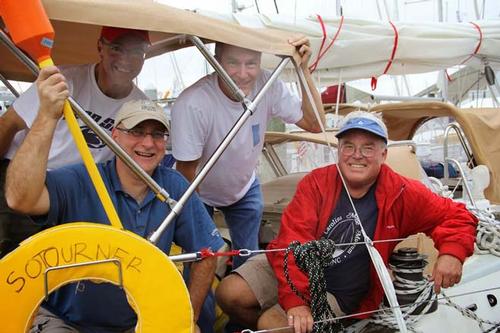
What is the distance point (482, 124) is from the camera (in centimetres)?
414

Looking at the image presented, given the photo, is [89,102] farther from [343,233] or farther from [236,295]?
[343,233]

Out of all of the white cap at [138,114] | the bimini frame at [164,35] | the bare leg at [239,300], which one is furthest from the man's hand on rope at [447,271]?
the white cap at [138,114]

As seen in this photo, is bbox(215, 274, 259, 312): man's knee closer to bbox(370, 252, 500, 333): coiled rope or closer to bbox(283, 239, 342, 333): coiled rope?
bbox(283, 239, 342, 333): coiled rope

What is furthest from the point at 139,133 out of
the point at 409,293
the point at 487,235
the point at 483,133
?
the point at 483,133

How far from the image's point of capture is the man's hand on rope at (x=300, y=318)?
2227 mm

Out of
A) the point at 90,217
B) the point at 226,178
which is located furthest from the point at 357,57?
the point at 90,217

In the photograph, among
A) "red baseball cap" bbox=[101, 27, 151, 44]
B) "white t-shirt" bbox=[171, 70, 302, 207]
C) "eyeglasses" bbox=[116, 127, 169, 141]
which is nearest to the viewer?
"eyeglasses" bbox=[116, 127, 169, 141]

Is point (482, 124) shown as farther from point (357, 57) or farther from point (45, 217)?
point (45, 217)

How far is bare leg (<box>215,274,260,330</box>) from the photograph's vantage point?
2.53 metres

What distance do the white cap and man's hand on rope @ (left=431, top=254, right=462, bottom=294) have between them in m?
1.32

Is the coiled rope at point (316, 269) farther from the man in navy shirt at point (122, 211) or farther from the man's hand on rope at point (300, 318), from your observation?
the man in navy shirt at point (122, 211)

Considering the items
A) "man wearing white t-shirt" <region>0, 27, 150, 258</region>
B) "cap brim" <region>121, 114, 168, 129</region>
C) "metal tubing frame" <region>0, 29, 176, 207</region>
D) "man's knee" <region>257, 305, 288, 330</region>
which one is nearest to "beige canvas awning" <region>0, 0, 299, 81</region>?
"man wearing white t-shirt" <region>0, 27, 150, 258</region>

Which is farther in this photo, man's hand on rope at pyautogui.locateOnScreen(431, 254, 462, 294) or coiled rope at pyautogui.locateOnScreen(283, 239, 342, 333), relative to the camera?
man's hand on rope at pyautogui.locateOnScreen(431, 254, 462, 294)

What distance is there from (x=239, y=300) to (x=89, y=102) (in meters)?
1.13
